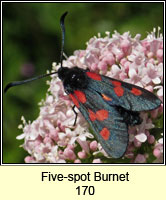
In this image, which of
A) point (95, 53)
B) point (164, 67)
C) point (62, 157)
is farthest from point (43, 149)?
point (164, 67)

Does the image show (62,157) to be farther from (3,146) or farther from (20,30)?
(20,30)

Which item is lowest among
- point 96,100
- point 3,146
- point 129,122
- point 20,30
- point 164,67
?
point 3,146

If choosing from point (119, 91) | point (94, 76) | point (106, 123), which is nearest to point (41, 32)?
point (94, 76)

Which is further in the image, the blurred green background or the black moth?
the blurred green background

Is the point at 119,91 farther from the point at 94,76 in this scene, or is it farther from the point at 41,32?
the point at 41,32

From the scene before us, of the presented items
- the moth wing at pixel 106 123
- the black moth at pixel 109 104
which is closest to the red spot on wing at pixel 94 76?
the black moth at pixel 109 104

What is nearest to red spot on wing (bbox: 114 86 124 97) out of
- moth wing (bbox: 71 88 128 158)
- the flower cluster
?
moth wing (bbox: 71 88 128 158)

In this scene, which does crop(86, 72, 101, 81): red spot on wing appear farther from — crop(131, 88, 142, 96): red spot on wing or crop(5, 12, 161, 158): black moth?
crop(131, 88, 142, 96): red spot on wing
